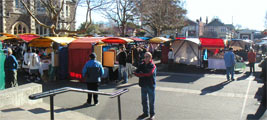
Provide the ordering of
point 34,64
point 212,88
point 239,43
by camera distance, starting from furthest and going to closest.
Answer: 1. point 239,43
2. point 34,64
3. point 212,88

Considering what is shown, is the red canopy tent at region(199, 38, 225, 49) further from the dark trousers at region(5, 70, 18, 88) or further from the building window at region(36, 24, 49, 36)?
the building window at region(36, 24, 49, 36)

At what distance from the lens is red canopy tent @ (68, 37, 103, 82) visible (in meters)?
11.3

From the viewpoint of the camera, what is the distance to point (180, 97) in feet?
28.1

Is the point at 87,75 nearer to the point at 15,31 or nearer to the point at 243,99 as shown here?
the point at 243,99

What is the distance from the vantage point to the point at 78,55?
38.0ft

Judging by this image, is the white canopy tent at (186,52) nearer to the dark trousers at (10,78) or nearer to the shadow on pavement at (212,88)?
the shadow on pavement at (212,88)

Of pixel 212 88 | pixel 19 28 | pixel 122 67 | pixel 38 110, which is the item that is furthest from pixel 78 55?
pixel 19 28

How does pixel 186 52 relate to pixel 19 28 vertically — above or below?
below

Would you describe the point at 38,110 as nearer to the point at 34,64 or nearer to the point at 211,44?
the point at 34,64

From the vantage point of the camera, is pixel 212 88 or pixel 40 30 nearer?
pixel 212 88

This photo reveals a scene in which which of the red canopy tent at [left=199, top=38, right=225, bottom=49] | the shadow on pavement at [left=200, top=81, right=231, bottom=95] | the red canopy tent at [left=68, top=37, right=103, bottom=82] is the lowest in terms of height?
the shadow on pavement at [left=200, top=81, right=231, bottom=95]

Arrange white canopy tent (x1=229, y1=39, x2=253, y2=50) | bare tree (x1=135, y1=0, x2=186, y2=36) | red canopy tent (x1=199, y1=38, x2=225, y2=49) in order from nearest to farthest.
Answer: red canopy tent (x1=199, y1=38, x2=225, y2=49)
white canopy tent (x1=229, y1=39, x2=253, y2=50)
bare tree (x1=135, y1=0, x2=186, y2=36)

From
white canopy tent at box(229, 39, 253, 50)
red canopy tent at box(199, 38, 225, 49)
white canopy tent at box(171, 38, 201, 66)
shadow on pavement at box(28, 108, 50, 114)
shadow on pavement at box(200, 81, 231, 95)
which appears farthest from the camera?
white canopy tent at box(229, 39, 253, 50)

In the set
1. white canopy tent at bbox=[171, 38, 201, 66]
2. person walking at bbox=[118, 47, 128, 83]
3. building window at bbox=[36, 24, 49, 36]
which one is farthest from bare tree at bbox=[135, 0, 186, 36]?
person walking at bbox=[118, 47, 128, 83]
